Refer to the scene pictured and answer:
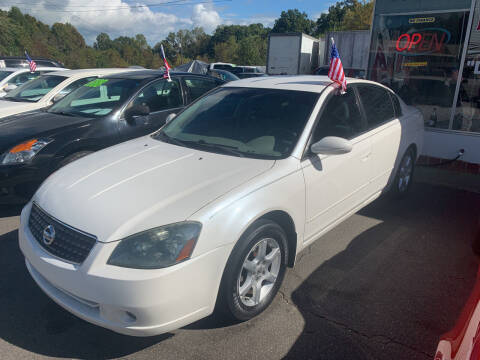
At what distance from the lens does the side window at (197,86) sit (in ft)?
20.2

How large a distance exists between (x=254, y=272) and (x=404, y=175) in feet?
10.3

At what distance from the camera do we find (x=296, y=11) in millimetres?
97000

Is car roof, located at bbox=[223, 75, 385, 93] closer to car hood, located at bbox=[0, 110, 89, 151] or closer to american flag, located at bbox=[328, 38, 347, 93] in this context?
american flag, located at bbox=[328, 38, 347, 93]

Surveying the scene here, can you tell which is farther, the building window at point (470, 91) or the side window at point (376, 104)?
the building window at point (470, 91)

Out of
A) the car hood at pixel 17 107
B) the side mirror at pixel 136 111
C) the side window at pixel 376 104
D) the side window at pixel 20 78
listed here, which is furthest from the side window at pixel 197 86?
the side window at pixel 20 78

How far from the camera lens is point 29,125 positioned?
4.86 metres

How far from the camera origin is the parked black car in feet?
14.3

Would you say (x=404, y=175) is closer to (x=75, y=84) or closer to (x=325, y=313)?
(x=325, y=313)

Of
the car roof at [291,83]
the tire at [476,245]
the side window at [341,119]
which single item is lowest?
the tire at [476,245]

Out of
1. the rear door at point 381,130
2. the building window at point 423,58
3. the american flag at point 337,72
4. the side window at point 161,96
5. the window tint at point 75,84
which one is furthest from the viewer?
the window tint at point 75,84

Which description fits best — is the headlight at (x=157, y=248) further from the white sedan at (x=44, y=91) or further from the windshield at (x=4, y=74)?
the windshield at (x=4, y=74)

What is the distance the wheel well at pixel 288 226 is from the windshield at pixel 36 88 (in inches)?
236

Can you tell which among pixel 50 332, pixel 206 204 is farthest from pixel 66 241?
pixel 206 204

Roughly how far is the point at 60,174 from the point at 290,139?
1.88 m
